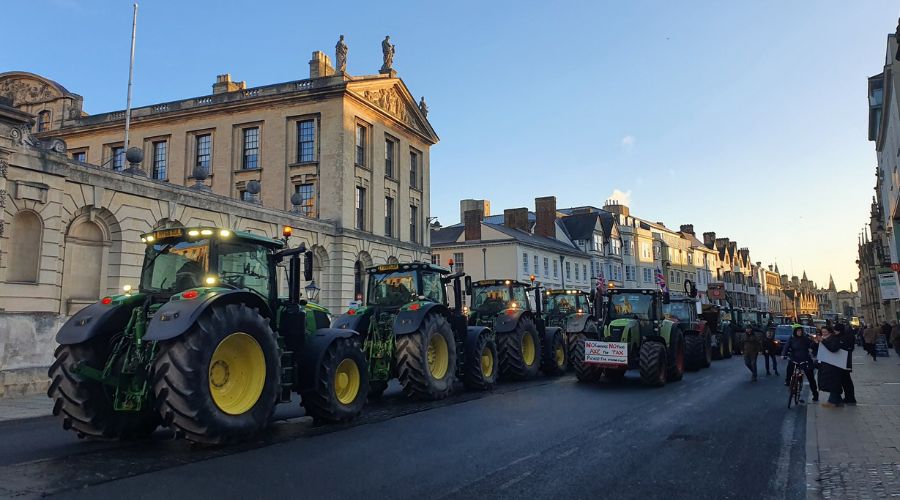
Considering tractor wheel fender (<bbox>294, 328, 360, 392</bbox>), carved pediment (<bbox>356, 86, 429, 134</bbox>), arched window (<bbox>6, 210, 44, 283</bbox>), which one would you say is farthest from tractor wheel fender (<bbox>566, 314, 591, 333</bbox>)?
carved pediment (<bbox>356, 86, 429, 134</bbox>)

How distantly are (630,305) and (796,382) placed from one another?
5075mm

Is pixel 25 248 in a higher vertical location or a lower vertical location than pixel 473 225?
lower

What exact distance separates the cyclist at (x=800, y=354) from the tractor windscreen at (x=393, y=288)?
802cm

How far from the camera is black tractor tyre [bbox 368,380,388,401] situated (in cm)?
1139

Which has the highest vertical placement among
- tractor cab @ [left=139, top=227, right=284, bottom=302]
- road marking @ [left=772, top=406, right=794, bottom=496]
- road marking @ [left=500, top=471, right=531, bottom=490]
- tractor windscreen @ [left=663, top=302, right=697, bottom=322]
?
tractor cab @ [left=139, top=227, right=284, bottom=302]

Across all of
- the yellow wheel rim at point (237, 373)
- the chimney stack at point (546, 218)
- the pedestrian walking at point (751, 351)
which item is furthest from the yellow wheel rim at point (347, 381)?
the chimney stack at point (546, 218)

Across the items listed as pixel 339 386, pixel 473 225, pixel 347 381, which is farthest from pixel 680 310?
pixel 473 225

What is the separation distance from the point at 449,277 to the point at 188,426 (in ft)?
23.9

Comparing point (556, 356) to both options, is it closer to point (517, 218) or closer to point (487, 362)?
point (487, 362)

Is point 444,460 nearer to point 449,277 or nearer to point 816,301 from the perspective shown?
point 449,277

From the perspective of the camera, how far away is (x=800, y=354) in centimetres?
1259

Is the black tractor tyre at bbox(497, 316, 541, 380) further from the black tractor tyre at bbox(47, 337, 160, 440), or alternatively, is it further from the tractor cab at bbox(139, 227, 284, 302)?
the black tractor tyre at bbox(47, 337, 160, 440)

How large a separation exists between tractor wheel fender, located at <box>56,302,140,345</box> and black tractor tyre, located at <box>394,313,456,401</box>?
15.6ft

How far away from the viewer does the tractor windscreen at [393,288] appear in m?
12.5
